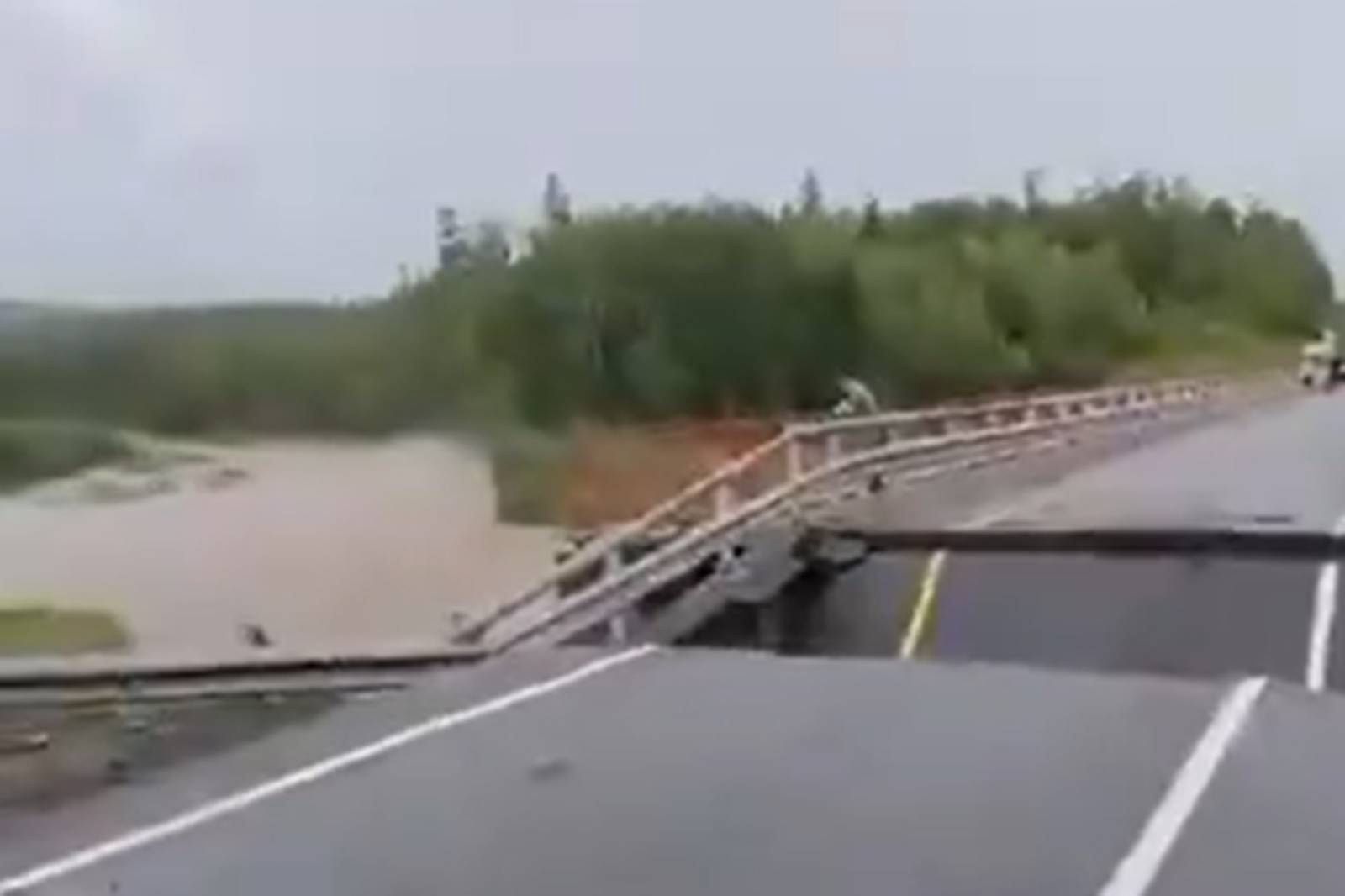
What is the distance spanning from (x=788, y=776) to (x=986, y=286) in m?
66.0

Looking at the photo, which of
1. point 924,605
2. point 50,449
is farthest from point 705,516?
point 50,449

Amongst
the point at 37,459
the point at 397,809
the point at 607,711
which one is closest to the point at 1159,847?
the point at 397,809

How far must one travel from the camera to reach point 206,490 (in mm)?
12844

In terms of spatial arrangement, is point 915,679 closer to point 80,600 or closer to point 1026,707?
point 1026,707

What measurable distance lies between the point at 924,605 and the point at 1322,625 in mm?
2492

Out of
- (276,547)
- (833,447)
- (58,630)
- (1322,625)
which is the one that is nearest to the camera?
(58,630)

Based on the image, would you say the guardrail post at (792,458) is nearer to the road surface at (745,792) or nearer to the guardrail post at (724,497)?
the guardrail post at (724,497)

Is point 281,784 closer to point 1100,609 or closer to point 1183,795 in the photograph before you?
point 1183,795

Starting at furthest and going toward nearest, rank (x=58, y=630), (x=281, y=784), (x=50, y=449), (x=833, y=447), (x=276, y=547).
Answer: (x=833, y=447) → (x=276, y=547) → (x=58, y=630) → (x=50, y=449) → (x=281, y=784)

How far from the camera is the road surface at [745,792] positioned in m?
6.73

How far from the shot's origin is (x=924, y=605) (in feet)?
52.2

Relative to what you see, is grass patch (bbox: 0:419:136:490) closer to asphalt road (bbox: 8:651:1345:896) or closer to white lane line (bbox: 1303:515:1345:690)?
asphalt road (bbox: 8:651:1345:896)

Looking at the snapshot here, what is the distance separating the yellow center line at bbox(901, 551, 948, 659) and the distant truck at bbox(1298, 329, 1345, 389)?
5224cm

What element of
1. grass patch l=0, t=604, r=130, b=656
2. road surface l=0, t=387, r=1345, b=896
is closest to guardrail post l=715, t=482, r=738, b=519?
grass patch l=0, t=604, r=130, b=656
